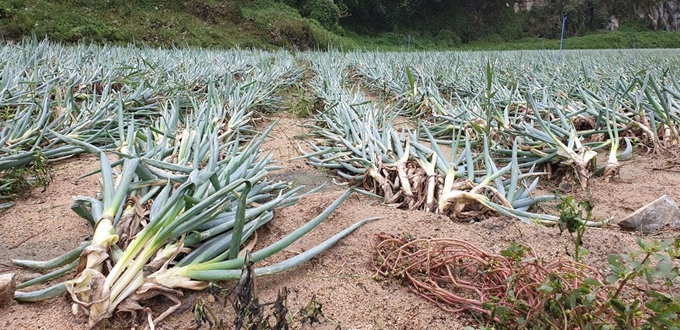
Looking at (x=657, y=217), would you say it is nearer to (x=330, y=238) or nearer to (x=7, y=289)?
(x=330, y=238)

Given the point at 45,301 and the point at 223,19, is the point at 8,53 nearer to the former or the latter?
the point at 45,301

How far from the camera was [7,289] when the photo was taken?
3.00ft

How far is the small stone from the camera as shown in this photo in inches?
35.6

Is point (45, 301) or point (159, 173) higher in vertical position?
point (159, 173)

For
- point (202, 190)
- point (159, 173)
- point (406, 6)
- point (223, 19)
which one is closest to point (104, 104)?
point (159, 173)

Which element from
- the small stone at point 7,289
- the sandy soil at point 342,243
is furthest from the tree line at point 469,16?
the small stone at point 7,289

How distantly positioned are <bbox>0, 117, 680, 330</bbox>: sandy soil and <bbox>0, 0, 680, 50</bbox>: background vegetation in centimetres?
450

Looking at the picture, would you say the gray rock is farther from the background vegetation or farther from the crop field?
the background vegetation

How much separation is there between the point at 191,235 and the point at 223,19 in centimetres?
1361

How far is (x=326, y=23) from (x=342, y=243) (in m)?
18.6

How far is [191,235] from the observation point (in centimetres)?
105

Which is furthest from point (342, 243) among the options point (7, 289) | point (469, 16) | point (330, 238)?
point (469, 16)

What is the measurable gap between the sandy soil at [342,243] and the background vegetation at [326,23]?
4497 mm

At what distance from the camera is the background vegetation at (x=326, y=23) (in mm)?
9953
